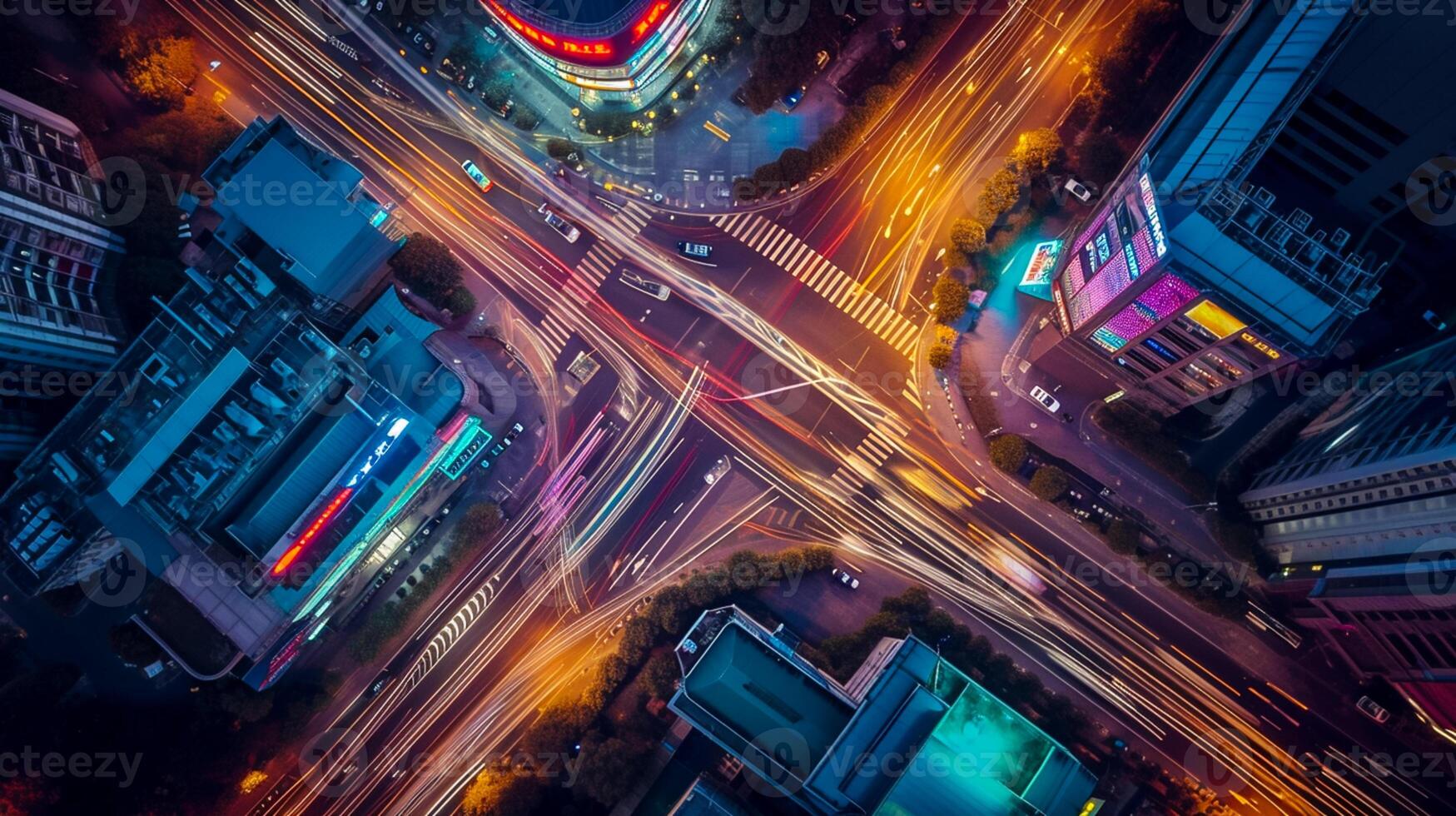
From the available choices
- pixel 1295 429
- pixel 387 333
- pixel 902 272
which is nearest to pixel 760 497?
pixel 902 272

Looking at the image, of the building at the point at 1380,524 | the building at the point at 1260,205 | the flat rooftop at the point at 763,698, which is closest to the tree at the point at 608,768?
the flat rooftop at the point at 763,698

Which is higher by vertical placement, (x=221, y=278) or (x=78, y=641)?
(x=221, y=278)

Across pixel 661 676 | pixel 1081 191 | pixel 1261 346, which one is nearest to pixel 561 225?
pixel 661 676

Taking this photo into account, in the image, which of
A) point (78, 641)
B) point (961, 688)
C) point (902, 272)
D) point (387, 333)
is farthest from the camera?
point (902, 272)

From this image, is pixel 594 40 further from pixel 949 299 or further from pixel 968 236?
pixel 949 299

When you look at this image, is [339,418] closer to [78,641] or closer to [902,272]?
[78,641]

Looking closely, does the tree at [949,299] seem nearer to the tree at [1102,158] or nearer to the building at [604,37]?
the tree at [1102,158]
